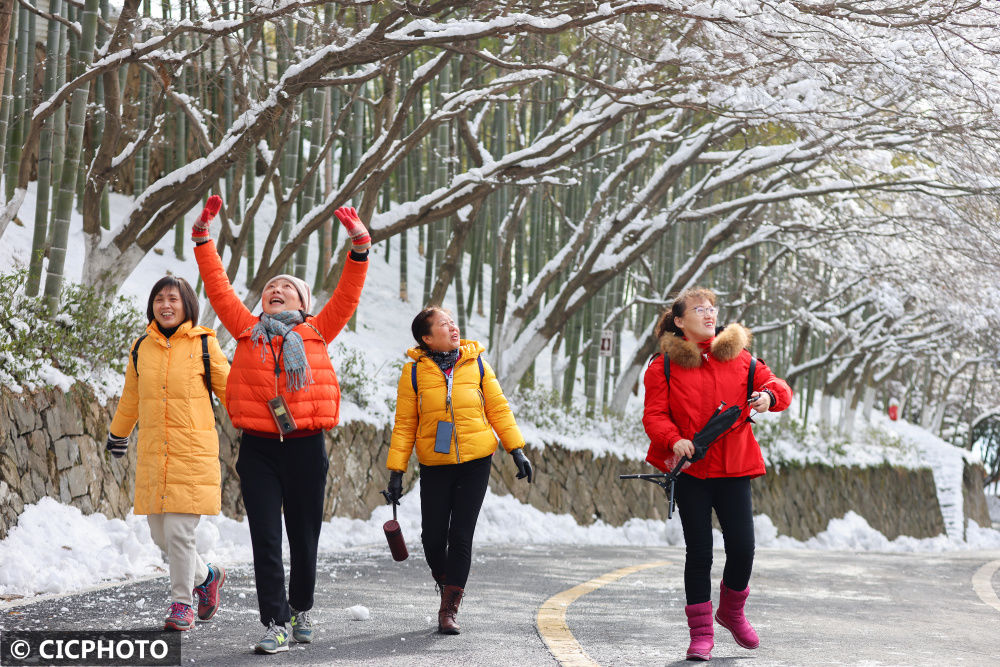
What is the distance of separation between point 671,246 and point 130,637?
19033mm

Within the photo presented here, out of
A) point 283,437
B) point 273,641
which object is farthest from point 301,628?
point 283,437

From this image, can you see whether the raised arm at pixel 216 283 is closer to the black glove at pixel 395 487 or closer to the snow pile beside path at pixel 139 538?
the black glove at pixel 395 487

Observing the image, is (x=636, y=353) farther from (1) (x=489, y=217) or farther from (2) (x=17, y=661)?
(2) (x=17, y=661)

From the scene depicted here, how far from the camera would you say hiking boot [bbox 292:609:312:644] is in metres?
4.48

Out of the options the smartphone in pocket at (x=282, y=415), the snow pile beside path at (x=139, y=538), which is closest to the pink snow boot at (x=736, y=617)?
the smartphone in pocket at (x=282, y=415)

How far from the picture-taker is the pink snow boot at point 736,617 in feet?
15.4

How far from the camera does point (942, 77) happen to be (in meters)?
8.22

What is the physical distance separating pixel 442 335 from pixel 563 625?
59.8 inches

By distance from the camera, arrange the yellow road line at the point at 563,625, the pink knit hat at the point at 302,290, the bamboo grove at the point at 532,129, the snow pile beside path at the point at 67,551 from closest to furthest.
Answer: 1. the yellow road line at the point at 563,625
2. the pink knit hat at the point at 302,290
3. the snow pile beside path at the point at 67,551
4. the bamboo grove at the point at 532,129

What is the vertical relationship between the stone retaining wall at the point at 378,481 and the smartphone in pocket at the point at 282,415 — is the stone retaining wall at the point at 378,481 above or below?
below

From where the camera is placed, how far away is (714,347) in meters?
4.73
